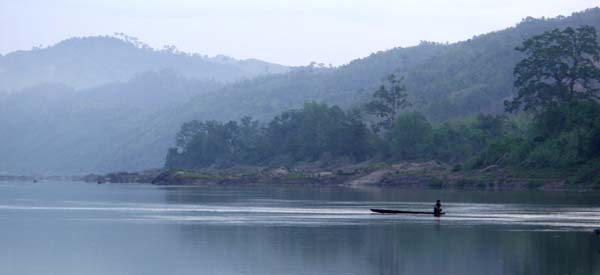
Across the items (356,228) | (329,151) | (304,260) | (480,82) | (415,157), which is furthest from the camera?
(480,82)

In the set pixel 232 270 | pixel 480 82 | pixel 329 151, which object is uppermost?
pixel 480 82

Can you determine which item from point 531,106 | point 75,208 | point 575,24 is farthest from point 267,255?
point 575,24

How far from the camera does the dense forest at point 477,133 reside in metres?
105

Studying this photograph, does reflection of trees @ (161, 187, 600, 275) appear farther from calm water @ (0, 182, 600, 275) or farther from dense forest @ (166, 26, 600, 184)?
dense forest @ (166, 26, 600, 184)

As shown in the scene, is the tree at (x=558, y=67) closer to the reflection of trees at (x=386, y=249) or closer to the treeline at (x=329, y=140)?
the treeline at (x=329, y=140)

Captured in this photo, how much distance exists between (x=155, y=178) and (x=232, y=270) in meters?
109

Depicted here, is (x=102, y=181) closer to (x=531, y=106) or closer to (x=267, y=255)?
(x=531, y=106)

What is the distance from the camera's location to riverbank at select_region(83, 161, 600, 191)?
9994cm

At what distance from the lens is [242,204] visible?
246 feet

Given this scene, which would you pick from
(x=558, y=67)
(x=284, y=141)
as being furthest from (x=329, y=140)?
(x=558, y=67)

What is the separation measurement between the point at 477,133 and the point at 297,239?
84015 millimetres

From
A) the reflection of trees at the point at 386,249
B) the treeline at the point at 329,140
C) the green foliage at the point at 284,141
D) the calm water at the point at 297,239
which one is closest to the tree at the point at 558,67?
the treeline at the point at 329,140

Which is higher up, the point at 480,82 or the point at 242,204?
the point at 480,82

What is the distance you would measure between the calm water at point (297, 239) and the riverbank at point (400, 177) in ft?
90.7
